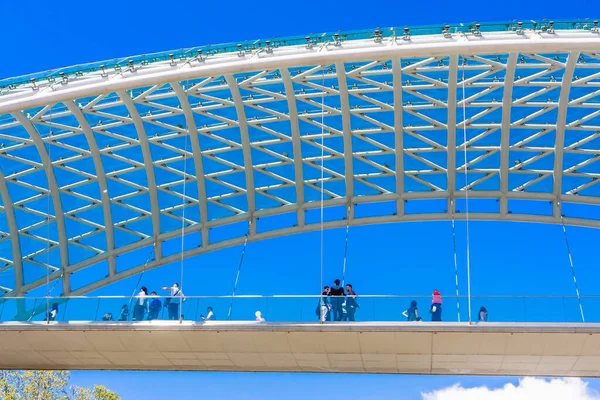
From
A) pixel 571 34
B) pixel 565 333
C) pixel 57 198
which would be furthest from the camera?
pixel 57 198

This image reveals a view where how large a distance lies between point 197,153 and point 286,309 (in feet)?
50.0

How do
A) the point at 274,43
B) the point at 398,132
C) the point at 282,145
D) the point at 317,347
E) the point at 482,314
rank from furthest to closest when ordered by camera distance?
1. the point at 282,145
2. the point at 398,132
3. the point at 274,43
4. the point at 317,347
5. the point at 482,314

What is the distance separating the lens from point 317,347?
24.5 meters

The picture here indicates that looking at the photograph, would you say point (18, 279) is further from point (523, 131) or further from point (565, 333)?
point (565, 333)

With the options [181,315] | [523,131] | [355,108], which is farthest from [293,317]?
[523,131]

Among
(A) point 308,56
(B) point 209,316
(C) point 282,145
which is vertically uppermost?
(C) point 282,145

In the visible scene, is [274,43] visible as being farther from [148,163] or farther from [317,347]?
[148,163]

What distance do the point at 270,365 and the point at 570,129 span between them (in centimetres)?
1856

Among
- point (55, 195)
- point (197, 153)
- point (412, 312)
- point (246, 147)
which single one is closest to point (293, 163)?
point (246, 147)

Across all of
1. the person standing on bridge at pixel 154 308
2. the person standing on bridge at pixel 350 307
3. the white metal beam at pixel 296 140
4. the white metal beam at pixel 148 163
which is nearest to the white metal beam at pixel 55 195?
the white metal beam at pixel 148 163

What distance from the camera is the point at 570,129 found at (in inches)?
1375

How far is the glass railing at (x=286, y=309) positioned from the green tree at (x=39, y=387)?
930 inches

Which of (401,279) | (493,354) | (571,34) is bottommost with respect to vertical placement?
(493,354)

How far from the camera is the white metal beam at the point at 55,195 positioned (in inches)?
1318
